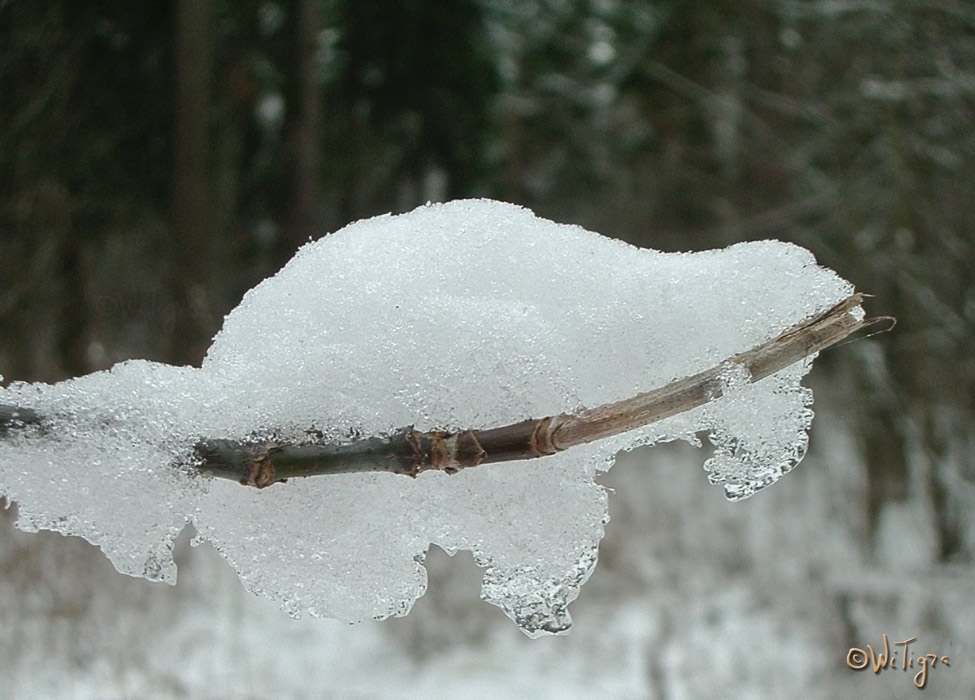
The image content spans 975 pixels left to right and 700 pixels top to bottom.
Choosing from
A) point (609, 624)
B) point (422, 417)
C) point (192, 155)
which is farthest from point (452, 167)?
point (422, 417)

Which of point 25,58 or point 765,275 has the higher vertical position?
point 25,58

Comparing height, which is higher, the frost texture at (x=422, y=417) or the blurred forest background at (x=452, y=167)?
the blurred forest background at (x=452, y=167)

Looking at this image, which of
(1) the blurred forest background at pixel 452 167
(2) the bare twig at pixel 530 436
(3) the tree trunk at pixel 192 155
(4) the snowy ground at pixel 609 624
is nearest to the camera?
(2) the bare twig at pixel 530 436

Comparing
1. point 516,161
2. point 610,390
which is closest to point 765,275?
point 610,390

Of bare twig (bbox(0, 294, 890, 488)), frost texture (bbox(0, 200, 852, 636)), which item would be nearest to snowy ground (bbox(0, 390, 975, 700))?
frost texture (bbox(0, 200, 852, 636))

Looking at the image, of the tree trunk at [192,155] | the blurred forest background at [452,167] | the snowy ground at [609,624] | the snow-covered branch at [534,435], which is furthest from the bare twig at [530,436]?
the tree trunk at [192,155]

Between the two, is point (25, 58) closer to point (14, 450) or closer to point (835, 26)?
point (14, 450)

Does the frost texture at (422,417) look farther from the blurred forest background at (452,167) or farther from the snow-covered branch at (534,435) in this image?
the blurred forest background at (452,167)
